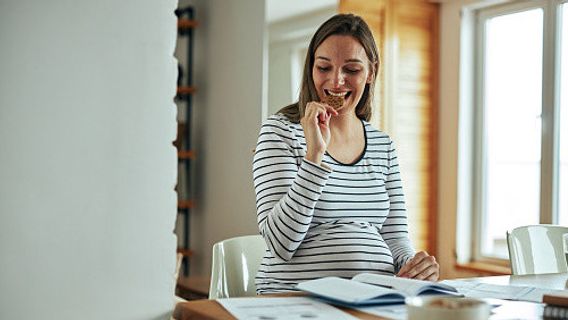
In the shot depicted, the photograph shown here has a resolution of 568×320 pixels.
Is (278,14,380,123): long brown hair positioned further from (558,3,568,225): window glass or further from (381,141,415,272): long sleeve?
(558,3,568,225): window glass

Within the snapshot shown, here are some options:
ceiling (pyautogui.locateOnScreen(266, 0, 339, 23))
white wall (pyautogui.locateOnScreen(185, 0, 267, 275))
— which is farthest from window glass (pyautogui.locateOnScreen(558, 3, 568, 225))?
white wall (pyautogui.locateOnScreen(185, 0, 267, 275))

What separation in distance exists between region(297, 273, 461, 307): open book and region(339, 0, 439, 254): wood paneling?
3.30 m

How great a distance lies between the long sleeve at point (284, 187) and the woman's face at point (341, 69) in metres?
0.15

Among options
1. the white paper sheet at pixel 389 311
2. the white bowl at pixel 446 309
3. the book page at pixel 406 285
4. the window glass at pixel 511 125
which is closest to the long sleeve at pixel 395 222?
the book page at pixel 406 285

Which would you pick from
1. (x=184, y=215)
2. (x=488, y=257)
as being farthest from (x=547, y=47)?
(x=184, y=215)

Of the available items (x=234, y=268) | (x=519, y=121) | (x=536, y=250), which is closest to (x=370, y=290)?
(x=234, y=268)

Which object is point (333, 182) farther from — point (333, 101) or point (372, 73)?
point (372, 73)

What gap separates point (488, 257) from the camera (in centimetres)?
453

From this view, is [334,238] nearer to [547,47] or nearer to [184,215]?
[547,47]

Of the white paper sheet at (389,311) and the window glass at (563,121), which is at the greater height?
the window glass at (563,121)

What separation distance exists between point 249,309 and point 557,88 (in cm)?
351

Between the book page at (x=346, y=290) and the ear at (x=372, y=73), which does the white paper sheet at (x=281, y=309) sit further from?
the ear at (x=372, y=73)

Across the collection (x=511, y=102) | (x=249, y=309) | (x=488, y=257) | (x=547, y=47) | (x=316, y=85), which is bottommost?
(x=488, y=257)

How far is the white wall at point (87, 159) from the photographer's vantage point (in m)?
1.11
